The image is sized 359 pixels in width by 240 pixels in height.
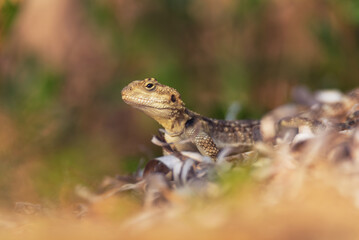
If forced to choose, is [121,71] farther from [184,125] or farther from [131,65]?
[184,125]

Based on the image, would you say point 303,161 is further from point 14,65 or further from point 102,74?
point 102,74

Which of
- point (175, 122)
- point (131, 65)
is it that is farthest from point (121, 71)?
point (175, 122)

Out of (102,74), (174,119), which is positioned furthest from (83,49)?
(174,119)

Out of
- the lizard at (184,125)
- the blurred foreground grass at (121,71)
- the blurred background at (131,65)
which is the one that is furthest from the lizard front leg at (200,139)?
the blurred background at (131,65)

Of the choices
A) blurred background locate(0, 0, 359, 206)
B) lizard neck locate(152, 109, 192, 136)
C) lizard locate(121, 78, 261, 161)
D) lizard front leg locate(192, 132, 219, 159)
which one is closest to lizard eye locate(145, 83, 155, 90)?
lizard locate(121, 78, 261, 161)

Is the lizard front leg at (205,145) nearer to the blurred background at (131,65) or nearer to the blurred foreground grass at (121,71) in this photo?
the blurred foreground grass at (121,71)

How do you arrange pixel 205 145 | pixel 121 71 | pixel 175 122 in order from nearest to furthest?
pixel 205 145 < pixel 175 122 < pixel 121 71
